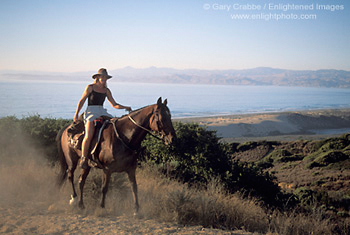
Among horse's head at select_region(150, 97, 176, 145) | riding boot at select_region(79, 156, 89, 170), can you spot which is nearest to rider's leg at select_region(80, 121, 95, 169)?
riding boot at select_region(79, 156, 89, 170)

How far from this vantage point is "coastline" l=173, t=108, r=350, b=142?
48812mm

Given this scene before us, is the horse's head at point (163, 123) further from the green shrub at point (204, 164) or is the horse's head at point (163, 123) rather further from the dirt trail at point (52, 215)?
the green shrub at point (204, 164)

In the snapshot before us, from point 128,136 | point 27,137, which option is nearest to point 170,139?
point 128,136

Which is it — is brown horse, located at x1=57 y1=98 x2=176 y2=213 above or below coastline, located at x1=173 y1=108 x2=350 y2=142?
above

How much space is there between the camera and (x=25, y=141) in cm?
1154

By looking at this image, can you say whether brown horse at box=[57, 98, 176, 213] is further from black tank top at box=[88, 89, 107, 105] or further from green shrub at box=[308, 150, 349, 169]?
green shrub at box=[308, 150, 349, 169]

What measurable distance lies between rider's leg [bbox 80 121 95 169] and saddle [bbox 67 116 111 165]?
9cm

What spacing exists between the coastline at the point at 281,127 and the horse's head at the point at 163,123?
3925cm

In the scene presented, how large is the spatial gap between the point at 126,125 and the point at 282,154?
28.0 m

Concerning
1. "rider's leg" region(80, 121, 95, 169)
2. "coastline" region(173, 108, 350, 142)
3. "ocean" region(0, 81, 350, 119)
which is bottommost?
"coastline" region(173, 108, 350, 142)

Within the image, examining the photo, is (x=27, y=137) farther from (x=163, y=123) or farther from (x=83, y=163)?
(x=163, y=123)

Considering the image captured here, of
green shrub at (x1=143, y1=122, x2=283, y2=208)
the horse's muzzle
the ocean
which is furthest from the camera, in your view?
the ocean

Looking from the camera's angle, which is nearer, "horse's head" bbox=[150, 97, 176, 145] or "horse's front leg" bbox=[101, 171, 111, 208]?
"horse's head" bbox=[150, 97, 176, 145]

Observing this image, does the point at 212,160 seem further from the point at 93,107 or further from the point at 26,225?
the point at 26,225
